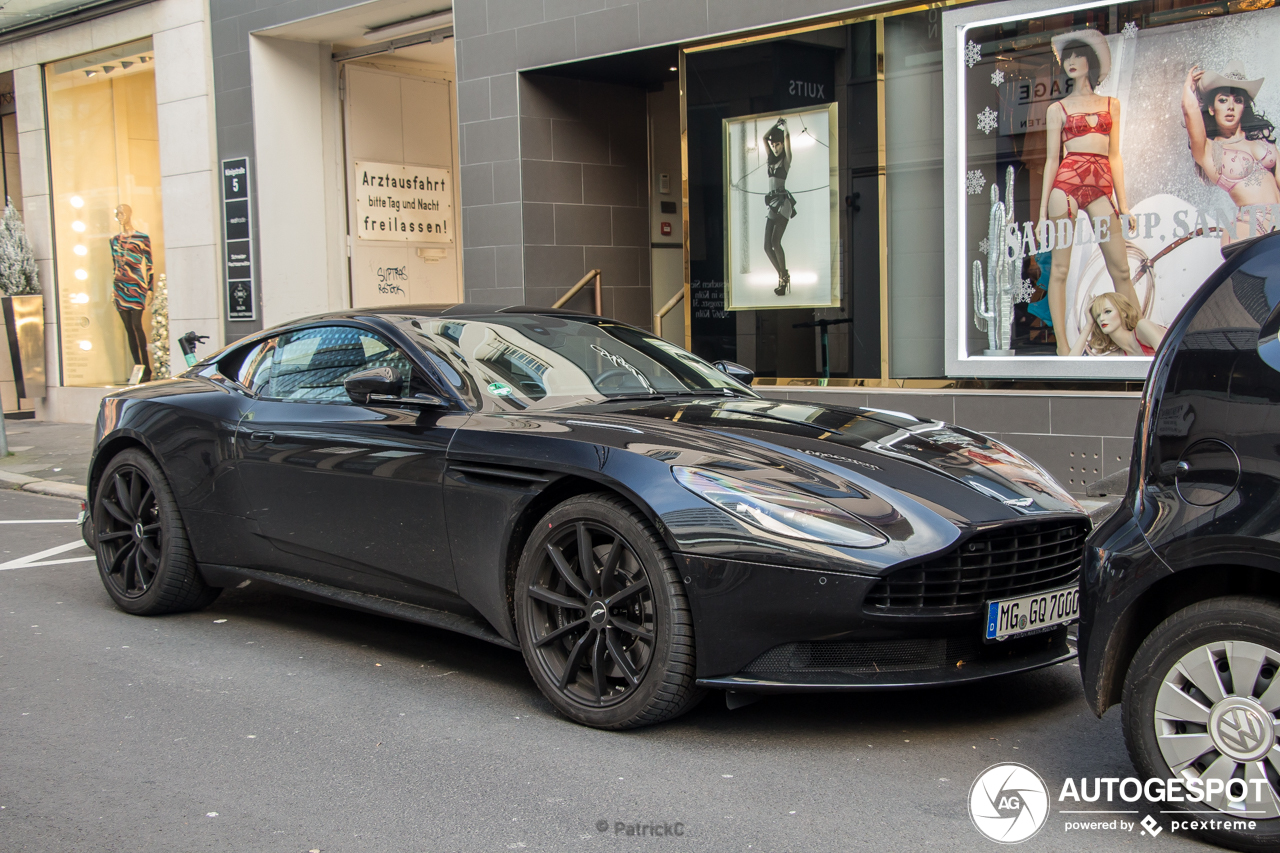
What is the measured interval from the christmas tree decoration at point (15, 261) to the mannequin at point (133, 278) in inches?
46.7

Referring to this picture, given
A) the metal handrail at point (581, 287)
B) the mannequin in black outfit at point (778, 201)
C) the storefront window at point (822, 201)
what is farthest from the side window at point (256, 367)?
the metal handrail at point (581, 287)

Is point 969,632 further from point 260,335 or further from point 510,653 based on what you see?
point 260,335

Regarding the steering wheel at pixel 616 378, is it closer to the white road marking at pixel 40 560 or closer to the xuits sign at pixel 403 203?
the white road marking at pixel 40 560

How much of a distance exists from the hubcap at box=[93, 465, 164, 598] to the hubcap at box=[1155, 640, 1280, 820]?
4537 mm

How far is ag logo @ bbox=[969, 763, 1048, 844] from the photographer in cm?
323

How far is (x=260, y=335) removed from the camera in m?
5.98

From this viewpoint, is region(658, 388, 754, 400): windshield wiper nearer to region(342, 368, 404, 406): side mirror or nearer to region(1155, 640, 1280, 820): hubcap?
region(342, 368, 404, 406): side mirror

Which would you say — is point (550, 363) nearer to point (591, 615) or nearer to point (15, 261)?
point (591, 615)

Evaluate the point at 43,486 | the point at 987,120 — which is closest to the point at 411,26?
the point at 43,486

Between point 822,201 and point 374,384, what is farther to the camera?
point 822,201

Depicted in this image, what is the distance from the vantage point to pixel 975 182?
9.16 meters

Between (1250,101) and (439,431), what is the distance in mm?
6111

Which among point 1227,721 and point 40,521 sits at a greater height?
point 1227,721

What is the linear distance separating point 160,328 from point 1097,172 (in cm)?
1243
